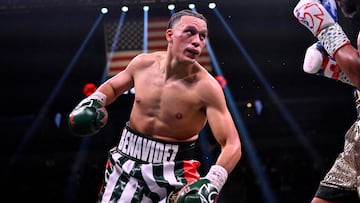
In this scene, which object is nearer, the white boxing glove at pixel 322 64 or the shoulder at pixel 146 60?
the white boxing glove at pixel 322 64

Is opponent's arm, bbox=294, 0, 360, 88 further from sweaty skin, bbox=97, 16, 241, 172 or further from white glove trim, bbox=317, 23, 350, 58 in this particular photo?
sweaty skin, bbox=97, 16, 241, 172

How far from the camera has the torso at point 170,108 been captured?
2.06 meters

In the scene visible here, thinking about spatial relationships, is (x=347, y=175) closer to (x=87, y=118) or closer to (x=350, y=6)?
(x=350, y=6)

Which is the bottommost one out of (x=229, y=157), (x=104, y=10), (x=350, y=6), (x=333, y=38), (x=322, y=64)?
(x=104, y=10)

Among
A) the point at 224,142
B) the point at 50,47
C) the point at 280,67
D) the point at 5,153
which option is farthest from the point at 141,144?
the point at 5,153

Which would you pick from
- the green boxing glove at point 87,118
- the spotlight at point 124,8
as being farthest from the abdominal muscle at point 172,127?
the spotlight at point 124,8

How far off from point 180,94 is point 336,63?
60cm

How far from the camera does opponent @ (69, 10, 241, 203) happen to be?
200 centimetres

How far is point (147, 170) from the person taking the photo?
2008mm

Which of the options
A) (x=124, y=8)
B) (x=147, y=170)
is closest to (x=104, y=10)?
(x=124, y=8)

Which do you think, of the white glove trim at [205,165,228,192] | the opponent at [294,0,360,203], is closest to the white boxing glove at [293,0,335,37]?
the opponent at [294,0,360,203]

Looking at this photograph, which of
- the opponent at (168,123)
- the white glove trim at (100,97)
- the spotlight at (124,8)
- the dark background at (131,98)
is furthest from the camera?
the dark background at (131,98)

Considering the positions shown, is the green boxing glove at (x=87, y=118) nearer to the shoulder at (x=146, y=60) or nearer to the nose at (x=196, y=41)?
the shoulder at (x=146, y=60)

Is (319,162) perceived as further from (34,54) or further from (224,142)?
(224,142)
